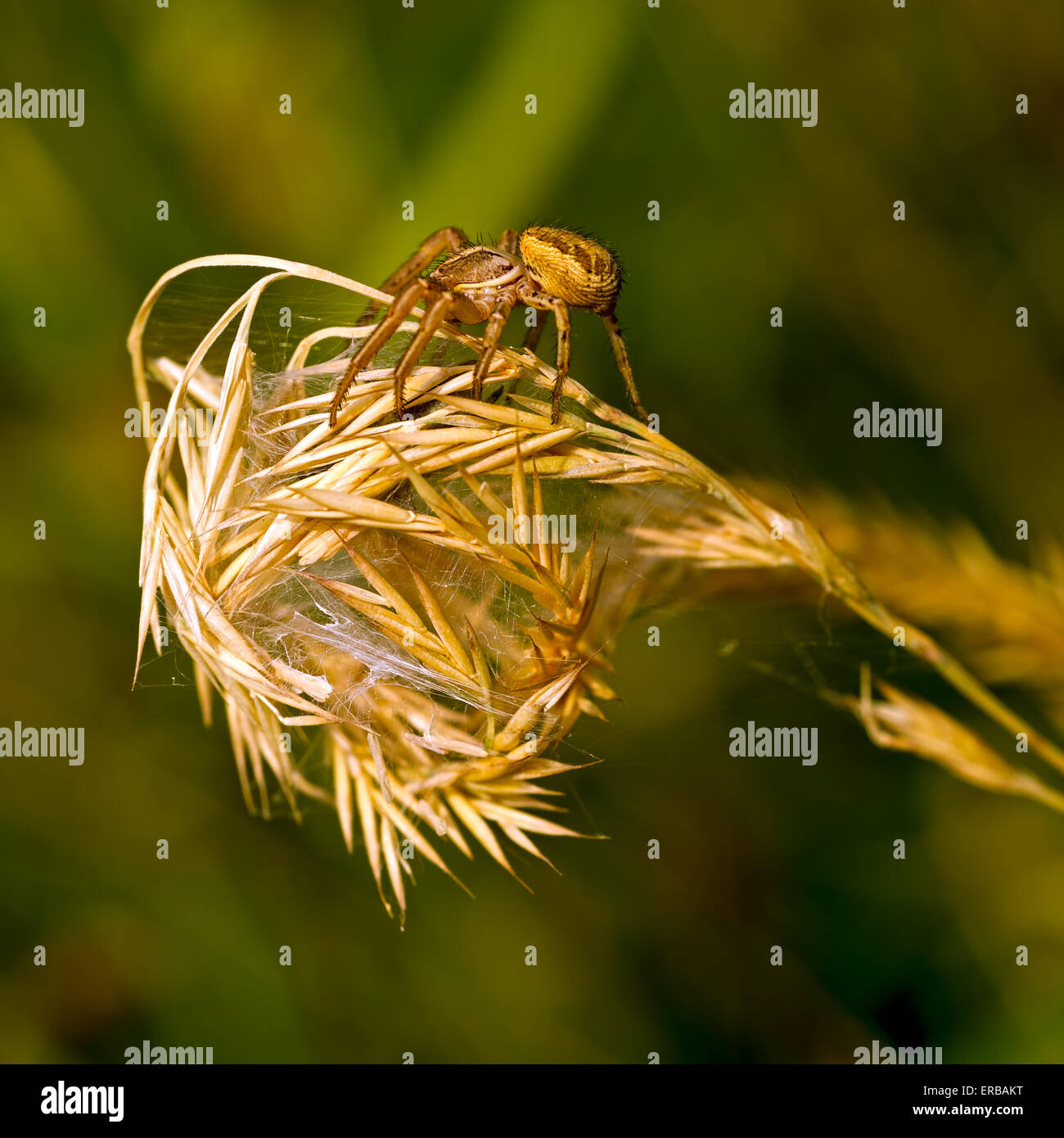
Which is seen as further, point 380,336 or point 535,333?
point 535,333

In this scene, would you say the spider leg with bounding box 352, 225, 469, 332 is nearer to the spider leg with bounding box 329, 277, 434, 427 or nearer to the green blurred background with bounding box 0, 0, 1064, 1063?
the spider leg with bounding box 329, 277, 434, 427

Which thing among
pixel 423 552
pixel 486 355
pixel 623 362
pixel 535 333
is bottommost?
pixel 423 552

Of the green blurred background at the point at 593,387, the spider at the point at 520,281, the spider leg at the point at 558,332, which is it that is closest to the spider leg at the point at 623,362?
the spider at the point at 520,281

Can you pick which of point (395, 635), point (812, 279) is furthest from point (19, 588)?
point (812, 279)

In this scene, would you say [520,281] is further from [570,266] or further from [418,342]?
[418,342]

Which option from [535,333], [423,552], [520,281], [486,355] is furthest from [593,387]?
[423,552]
